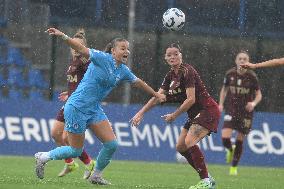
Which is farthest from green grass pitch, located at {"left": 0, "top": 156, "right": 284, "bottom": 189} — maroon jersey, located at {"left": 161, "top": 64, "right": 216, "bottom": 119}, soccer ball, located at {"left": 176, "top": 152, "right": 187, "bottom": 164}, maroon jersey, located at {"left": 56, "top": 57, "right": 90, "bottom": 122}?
maroon jersey, located at {"left": 56, "top": 57, "right": 90, "bottom": 122}

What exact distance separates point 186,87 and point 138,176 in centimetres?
323

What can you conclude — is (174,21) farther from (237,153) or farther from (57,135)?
(237,153)

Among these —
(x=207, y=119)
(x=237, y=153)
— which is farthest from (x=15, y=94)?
(x=207, y=119)

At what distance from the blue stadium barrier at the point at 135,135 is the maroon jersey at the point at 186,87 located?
8.00m

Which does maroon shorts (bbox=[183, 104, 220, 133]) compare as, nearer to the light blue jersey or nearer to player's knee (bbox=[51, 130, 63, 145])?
the light blue jersey

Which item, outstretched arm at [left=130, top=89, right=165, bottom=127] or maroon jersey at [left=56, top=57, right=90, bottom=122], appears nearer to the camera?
outstretched arm at [left=130, top=89, right=165, bottom=127]

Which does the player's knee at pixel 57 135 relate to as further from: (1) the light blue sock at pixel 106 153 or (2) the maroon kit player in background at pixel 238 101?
(2) the maroon kit player in background at pixel 238 101

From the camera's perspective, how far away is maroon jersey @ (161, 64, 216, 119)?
1462cm

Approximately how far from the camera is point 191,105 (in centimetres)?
1452

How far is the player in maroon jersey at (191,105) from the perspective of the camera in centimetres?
1453

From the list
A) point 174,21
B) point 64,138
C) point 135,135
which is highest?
point 174,21

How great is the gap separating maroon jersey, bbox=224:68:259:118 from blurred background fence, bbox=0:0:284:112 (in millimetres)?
3545

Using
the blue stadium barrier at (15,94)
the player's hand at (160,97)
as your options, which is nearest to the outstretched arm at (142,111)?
the player's hand at (160,97)

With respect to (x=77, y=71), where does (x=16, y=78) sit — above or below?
below
